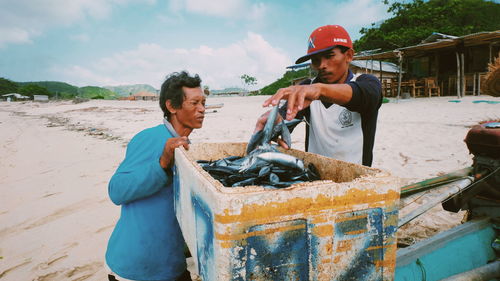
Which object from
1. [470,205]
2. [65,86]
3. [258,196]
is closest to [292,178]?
[258,196]

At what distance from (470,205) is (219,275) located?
3013 mm

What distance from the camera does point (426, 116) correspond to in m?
12.0

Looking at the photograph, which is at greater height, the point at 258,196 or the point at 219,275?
the point at 258,196

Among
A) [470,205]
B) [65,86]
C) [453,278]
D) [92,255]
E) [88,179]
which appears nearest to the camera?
[453,278]

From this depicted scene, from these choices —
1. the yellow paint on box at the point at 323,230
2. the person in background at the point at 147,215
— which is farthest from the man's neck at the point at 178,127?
the yellow paint on box at the point at 323,230

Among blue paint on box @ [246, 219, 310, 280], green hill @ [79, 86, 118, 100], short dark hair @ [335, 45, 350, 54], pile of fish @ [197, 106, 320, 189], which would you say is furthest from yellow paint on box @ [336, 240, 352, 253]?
green hill @ [79, 86, 118, 100]

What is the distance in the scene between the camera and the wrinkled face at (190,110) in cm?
211

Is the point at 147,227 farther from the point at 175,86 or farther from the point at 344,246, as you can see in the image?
the point at 344,246

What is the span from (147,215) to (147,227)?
69 millimetres

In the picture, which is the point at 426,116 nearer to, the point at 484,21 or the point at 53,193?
the point at 53,193

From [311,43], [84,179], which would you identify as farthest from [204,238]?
[84,179]

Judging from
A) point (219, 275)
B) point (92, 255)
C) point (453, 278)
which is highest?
point (219, 275)

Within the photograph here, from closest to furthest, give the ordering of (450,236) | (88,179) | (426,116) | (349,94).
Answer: (349,94) → (450,236) → (88,179) → (426,116)

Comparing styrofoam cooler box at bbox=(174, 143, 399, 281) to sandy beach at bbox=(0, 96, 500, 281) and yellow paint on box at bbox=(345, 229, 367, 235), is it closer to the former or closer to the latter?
yellow paint on box at bbox=(345, 229, 367, 235)
